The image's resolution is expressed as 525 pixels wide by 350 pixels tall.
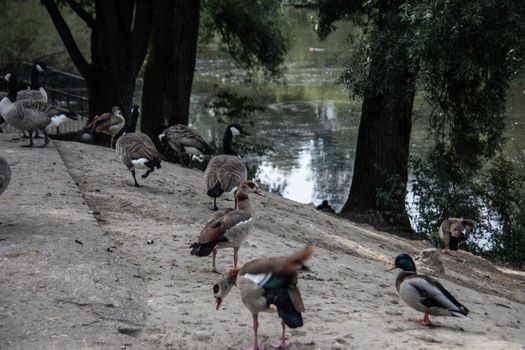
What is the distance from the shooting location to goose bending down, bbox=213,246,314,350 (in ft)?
19.3

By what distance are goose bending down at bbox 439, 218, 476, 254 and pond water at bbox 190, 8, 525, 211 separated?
4.09m

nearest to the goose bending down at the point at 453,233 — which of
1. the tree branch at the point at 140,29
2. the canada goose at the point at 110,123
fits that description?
the canada goose at the point at 110,123

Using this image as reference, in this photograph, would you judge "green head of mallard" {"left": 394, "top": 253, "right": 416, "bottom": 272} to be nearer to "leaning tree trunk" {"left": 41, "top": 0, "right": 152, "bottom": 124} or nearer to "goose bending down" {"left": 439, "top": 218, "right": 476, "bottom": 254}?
"goose bending down" {"left": 439, "top": 218, "right": 476, "bottom": 254}

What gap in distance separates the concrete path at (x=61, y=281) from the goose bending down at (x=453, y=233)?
6817 millimetres

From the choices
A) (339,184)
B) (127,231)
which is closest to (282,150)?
(339,184)

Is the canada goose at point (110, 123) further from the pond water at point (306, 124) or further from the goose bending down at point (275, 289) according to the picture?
the goose bending down at point (275, 289)

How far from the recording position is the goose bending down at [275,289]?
19.3ft

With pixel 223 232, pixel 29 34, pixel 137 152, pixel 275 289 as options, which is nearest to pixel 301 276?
pixel 223 232

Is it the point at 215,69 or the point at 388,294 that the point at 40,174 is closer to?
the point at 388,294

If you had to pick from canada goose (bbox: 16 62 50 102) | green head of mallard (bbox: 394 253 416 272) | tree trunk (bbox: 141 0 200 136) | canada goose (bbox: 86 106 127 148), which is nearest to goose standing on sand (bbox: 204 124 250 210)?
green head of mallard (bbox: 394 253 416 272)

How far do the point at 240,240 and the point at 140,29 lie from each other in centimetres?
1478

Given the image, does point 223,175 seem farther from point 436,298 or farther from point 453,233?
point 453,233

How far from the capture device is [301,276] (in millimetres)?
9008

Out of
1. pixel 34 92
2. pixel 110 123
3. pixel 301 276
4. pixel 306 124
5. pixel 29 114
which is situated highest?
pixel 34 92
